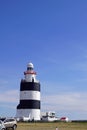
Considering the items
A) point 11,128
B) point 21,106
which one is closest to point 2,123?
point 11,128

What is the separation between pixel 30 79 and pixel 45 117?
38.6 feet

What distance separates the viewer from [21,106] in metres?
91.2

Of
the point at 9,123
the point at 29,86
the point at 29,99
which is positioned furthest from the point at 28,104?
the point at 9,123

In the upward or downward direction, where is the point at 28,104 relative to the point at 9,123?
upward

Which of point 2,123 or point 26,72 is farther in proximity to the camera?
point 26,72

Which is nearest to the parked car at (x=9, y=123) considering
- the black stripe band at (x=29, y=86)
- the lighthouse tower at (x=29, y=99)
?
the lighthouse tower at (x=29, y=99)

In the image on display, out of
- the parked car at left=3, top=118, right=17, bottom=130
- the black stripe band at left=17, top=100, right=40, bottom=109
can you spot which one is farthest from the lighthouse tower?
the parked car at left=3, top=118, right=17, bottom=130

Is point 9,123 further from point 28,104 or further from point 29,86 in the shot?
point 29,86

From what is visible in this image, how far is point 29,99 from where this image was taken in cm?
9175

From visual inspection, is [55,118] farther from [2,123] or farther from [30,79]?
[2,123]

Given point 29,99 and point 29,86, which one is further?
point 29,86

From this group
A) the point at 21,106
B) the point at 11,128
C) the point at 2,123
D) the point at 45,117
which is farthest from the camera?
the point at 45,117

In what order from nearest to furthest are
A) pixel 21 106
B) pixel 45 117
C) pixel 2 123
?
pixel 2 123 → pixel 21 106 → pixel 45 117

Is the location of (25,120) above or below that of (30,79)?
below
